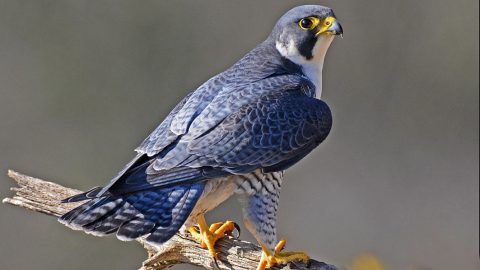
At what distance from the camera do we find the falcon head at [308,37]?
23.3ft

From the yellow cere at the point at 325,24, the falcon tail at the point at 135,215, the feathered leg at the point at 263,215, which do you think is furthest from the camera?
the yellow cere at the point at 325,24

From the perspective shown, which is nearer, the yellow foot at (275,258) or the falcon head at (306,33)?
the yellow foot at (275,258)

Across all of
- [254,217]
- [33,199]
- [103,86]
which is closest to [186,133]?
[254,217]

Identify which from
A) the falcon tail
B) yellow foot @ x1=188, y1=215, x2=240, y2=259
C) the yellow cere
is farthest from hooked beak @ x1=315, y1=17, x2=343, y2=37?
the falcon tail

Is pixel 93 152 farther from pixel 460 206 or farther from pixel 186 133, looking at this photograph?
pixel 186 133

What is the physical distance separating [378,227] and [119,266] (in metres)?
3.09

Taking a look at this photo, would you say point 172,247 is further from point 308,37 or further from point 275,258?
point 308,37

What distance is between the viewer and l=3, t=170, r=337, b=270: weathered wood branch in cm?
659

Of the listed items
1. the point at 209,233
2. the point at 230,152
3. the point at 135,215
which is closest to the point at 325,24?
the point at 230,152

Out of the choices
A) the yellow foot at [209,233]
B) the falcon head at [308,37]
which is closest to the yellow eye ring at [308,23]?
the falcon head at [308,37]

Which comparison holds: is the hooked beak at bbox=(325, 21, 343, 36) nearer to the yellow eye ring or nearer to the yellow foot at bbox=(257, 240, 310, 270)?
the yellow eye ring

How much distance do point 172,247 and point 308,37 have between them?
1642mm

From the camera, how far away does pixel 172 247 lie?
22.0 ft

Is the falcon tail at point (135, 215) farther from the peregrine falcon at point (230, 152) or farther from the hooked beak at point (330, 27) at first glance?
the hooked beak at point (330, 27)
